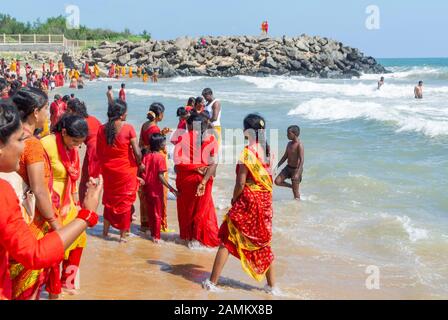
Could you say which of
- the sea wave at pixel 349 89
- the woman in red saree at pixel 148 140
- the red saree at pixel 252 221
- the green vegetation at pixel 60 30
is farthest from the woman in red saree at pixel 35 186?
the green vegetation at pixel 60 30

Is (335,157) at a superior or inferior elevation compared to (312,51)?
inferior

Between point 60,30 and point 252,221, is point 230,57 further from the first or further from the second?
point 252,221

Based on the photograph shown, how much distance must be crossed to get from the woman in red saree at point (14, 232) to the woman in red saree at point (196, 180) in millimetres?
3385

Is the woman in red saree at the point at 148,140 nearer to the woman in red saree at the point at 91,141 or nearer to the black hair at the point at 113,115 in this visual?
the woman in red saree at the point at 91,141

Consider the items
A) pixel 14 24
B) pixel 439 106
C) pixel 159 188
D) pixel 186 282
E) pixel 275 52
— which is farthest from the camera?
pixel 14 24

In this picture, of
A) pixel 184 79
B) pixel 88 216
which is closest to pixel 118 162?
pixel 88 216

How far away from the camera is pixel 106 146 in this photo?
598 cm

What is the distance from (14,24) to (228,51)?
2190 cm

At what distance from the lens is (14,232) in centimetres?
236

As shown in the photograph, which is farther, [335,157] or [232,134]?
[232,134]

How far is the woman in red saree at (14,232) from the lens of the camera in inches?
92.7

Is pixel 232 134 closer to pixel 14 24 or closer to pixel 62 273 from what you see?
pixel 62 273

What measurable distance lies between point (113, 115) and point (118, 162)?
1.59 feet
